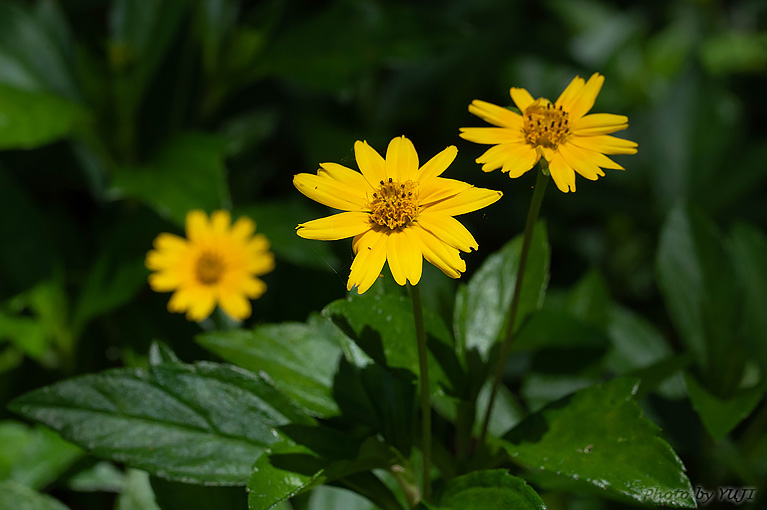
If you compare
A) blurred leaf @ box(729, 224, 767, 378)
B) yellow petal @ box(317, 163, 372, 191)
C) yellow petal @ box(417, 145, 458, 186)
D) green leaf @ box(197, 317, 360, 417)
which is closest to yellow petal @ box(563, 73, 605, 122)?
yellow petal @ box(417, 145, 458, 186)

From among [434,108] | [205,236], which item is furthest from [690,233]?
[434,108]

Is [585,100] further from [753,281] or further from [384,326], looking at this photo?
[753,281]

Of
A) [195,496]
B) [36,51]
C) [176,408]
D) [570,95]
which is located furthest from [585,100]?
[36,51]

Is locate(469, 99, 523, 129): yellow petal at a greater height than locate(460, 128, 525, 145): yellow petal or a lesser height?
greater

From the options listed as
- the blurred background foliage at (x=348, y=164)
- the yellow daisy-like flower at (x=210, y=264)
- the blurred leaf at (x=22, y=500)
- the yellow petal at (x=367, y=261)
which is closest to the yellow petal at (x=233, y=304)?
the yellow daisy-like flower at (x=210, y=264)

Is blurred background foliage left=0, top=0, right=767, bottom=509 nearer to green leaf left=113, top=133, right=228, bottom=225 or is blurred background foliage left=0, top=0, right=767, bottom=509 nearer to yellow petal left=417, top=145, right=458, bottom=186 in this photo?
green leaf left=113, top=133, right=228, bottom=225

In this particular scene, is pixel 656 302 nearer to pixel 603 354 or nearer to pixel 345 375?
pixel 603 354
